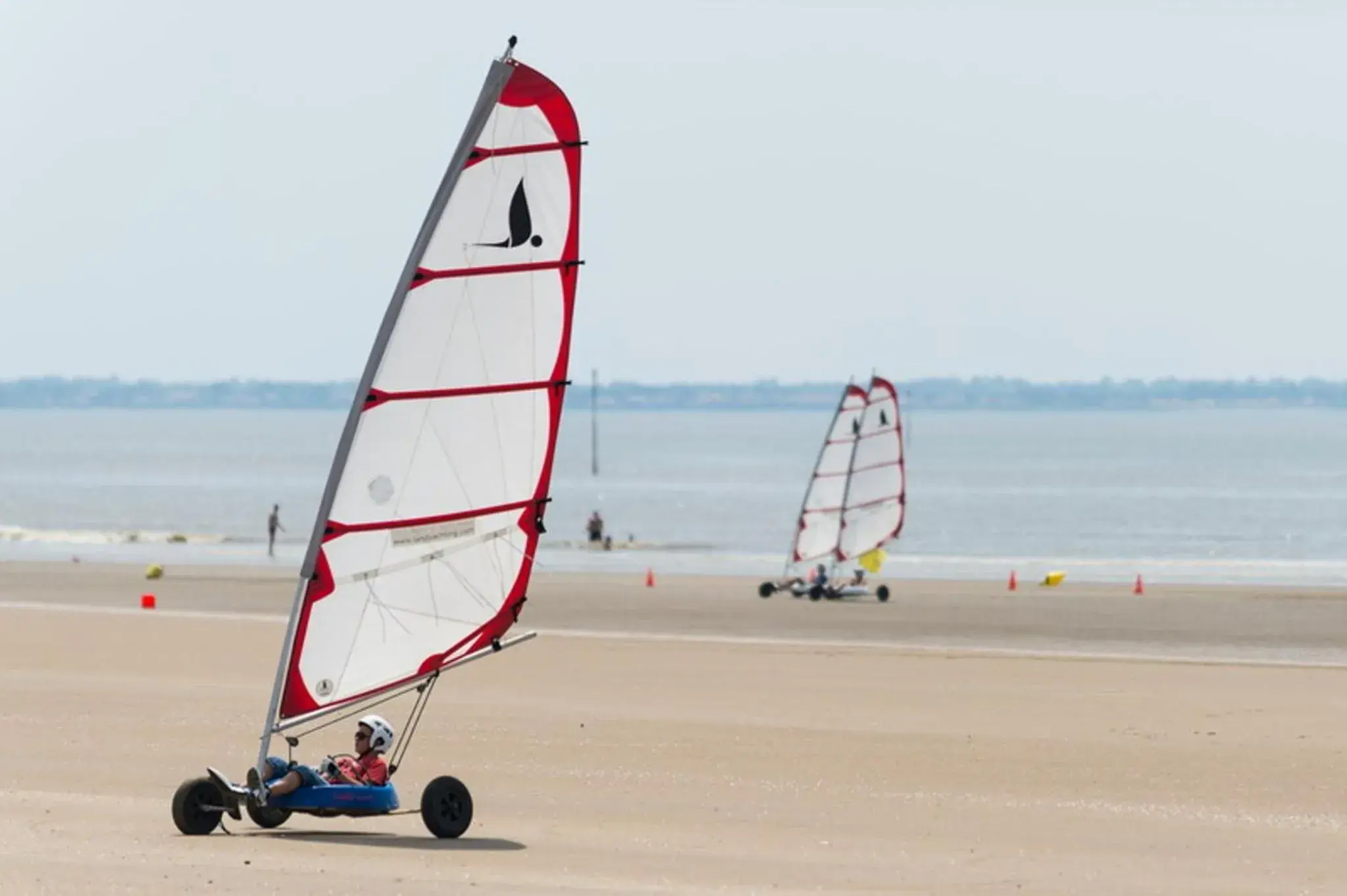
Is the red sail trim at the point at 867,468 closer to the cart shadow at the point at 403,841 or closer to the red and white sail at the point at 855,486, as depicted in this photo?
the red and white sail at the point at 855,486

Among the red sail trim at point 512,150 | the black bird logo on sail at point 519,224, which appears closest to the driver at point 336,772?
the black bird logo on sail at point 519,224

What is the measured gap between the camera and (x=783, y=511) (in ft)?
287

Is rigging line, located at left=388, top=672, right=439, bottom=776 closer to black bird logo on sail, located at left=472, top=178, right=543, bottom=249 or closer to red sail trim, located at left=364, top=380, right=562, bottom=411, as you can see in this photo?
red sail trim, located at left=364, top=380, right=562, bottom=411

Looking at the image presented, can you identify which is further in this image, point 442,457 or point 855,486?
point 855,486

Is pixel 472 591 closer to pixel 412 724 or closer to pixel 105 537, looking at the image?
pixel 412 724

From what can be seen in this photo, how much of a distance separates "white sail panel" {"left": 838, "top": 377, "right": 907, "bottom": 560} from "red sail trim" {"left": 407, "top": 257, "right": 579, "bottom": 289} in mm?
31514

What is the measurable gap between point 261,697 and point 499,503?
27.6 ft

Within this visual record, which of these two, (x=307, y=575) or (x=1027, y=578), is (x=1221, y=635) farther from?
(x=307, y=575)

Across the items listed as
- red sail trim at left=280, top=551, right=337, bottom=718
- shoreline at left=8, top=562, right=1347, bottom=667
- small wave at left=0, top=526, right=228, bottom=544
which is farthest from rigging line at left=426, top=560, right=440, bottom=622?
small wave at left=0, top=526, right=228, bottom=544

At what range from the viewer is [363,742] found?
1216cm

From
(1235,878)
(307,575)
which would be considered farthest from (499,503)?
(1235,878)

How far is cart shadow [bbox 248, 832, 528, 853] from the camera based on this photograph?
1199 centimetres

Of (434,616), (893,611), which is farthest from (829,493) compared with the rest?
(434,616)

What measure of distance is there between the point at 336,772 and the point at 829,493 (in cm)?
3286
